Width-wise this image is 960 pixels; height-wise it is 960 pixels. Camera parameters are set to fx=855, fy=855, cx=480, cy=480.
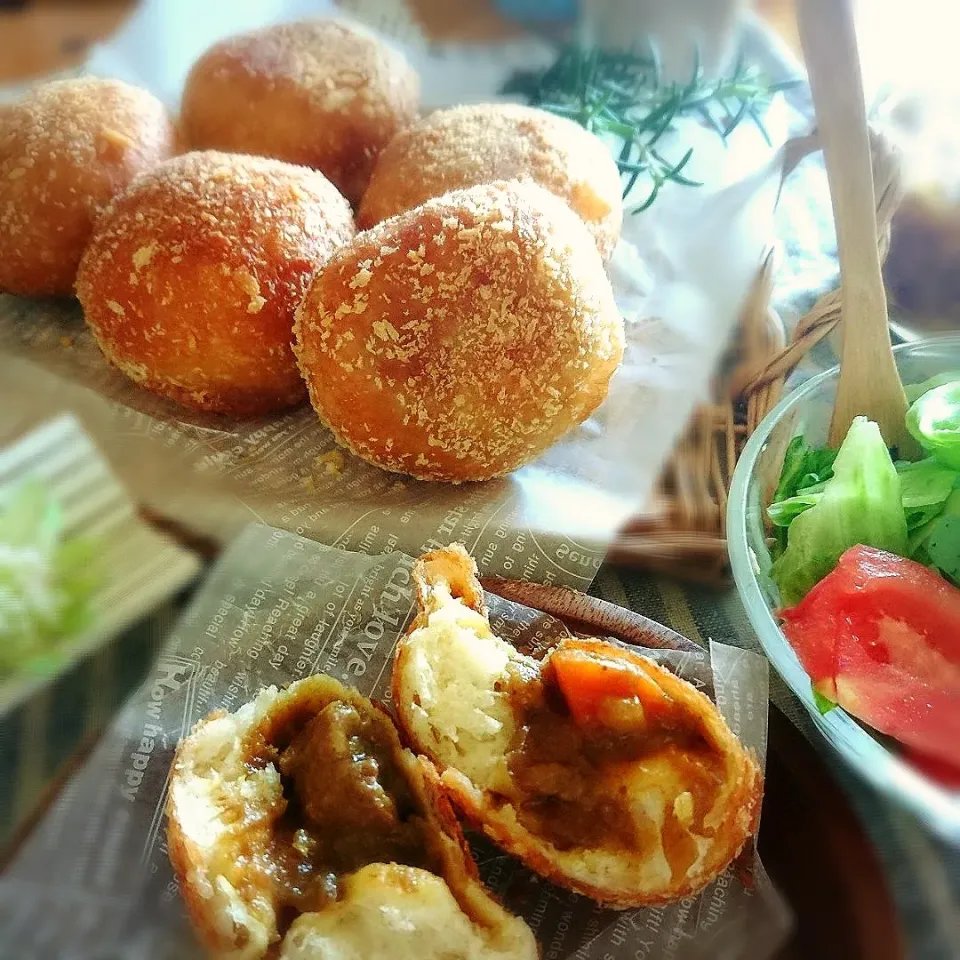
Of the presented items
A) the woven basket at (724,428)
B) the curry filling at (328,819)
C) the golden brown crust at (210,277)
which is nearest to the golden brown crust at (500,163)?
the golden brown crust at (210,277)

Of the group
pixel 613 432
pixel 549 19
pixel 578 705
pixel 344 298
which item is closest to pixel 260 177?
pixel 344 298

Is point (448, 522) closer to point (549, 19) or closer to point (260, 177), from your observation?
point (260, 177)

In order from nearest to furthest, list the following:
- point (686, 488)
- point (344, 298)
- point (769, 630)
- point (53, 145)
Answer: point (769, 630), point (344, 298), point (686, 488), point (53, 145)


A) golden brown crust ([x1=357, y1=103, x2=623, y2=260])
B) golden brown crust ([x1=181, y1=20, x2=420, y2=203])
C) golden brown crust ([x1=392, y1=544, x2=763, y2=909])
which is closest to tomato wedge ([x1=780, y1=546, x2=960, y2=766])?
golden brown crust ([x1=392, y1=544, x2=763, y2=909])

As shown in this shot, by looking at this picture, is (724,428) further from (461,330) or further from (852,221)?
(461,330)

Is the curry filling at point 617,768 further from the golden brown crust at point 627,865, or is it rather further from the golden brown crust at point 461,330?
the golden brown crust at point 461,330
